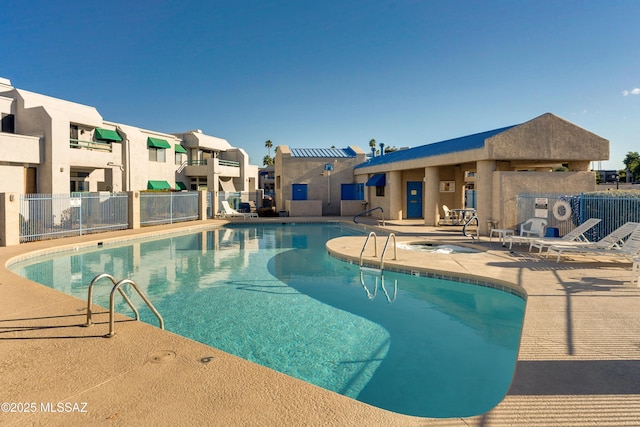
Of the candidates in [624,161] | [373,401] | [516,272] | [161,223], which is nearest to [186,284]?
[373,401]

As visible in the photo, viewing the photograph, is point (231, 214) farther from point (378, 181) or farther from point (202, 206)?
point (378, 181)

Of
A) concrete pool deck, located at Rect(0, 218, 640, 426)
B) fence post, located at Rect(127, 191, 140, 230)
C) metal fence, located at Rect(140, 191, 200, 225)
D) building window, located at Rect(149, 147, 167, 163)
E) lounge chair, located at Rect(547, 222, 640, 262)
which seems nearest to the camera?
concrete pool deck, located at Rect(0, 218, 640, 426)

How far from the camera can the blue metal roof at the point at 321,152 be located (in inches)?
1199

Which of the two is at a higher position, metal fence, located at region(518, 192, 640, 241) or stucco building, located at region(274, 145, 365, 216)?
stucco building, located at region(274, 145, 365, 216)

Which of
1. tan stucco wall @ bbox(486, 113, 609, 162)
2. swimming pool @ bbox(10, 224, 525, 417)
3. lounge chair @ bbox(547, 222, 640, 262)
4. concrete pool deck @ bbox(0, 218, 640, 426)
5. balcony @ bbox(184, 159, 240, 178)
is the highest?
balcony @ bbox(184, 159, 240, 178)

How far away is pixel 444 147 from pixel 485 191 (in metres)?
4.45

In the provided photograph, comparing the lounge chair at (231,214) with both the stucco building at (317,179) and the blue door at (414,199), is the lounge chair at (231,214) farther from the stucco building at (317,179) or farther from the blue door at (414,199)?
the blue door at (414,199)

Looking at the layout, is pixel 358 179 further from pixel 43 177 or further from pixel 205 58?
pixel 43 177

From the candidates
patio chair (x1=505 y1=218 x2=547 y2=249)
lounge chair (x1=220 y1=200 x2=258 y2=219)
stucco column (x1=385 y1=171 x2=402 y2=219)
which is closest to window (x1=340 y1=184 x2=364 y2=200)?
stucco column (x1=385 y1=171 x2=402 y2=219)

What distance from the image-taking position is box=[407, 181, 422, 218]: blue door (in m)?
25.5

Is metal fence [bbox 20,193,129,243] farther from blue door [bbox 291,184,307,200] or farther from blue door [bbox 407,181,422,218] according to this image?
blue door [bbox 407,181,422,218]

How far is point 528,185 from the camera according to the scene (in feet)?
52.4

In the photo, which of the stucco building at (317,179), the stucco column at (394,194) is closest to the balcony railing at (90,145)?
the stucco building at (317,179)

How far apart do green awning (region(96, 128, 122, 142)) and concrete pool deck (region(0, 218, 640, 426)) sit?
2504cm
